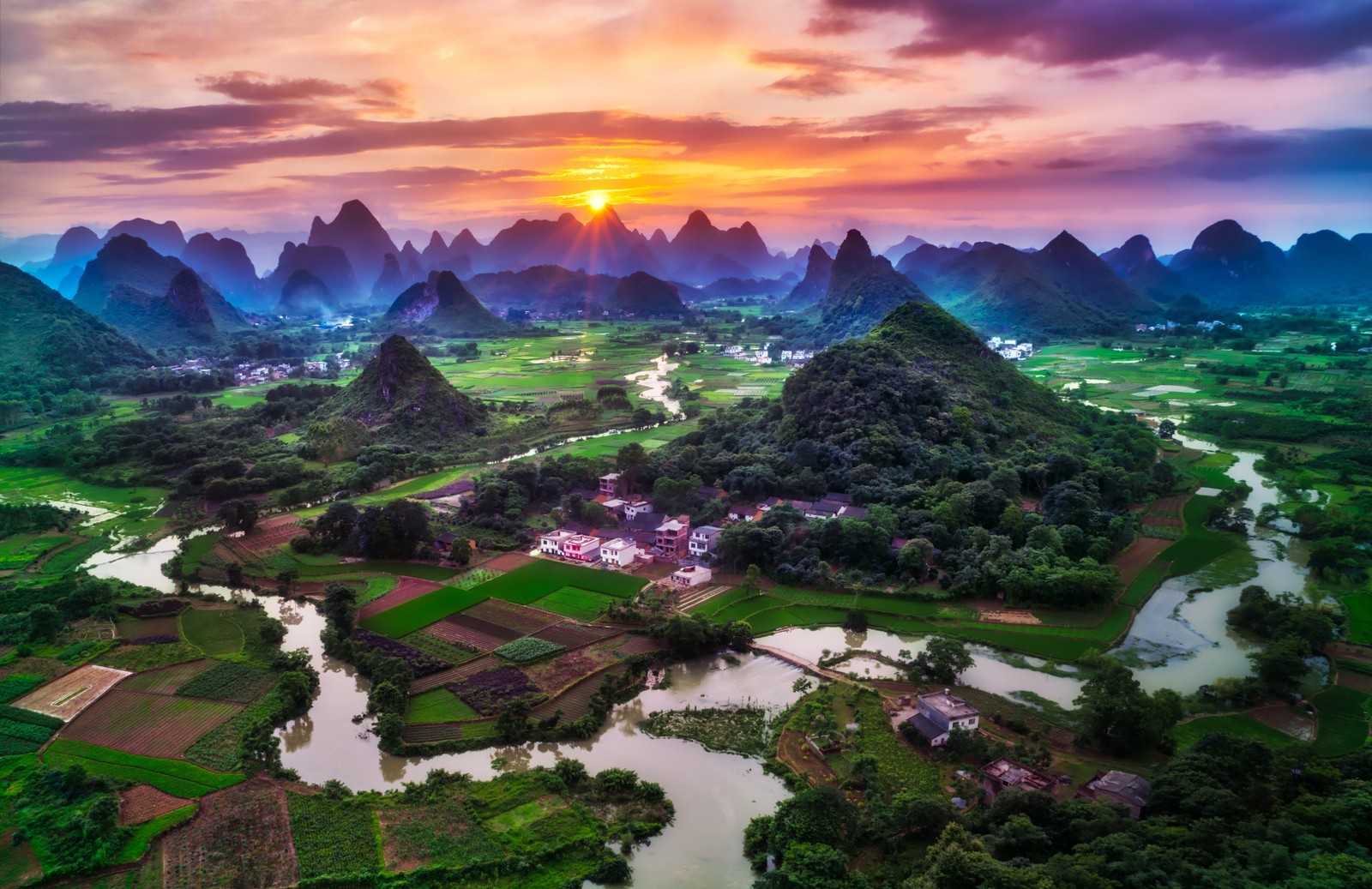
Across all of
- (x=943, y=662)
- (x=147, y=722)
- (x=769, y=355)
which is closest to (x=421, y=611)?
(x=147, y=722)

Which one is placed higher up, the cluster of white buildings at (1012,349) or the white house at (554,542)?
the cluster of white buildings at (1012,349)

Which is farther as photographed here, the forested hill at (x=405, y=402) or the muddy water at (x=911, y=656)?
the forested hill at (x=405, y=402)

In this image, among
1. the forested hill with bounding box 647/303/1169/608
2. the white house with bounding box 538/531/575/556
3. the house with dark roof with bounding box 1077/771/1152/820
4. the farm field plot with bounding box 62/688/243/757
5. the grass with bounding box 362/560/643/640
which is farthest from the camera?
the white house with bounding box 538/531/575/556

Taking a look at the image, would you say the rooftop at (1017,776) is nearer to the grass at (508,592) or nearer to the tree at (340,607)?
the grass at (508,592)

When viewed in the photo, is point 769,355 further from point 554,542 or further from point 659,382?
point 554,542

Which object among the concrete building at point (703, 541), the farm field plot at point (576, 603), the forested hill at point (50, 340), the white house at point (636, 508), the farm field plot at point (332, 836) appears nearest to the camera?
the farm field plot at point (332, 836)

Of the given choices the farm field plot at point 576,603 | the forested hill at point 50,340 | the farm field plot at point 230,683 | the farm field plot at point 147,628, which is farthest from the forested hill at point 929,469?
the forested hill at point 50,340

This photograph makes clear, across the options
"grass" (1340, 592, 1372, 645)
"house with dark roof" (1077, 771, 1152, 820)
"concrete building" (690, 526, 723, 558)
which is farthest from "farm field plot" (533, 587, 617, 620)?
"grass" (1340, 592, 1372, 645)

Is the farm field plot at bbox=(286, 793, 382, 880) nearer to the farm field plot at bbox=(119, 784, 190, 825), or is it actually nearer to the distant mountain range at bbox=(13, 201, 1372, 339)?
the farm field plot at bbox=(119, 784, 190, 825)
